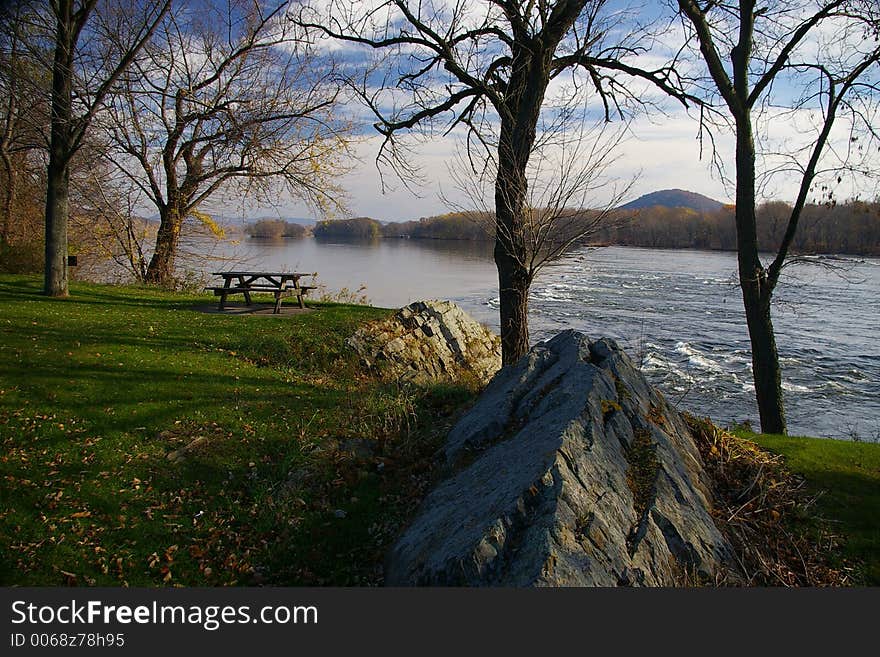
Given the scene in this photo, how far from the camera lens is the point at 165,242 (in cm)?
1889

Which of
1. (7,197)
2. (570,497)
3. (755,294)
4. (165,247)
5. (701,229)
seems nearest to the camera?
(570,497)

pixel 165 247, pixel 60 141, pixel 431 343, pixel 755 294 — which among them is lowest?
pixel 431 343

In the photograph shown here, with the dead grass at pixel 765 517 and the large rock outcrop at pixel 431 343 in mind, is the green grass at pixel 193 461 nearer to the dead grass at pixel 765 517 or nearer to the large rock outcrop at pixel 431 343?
the large rock outcrop at pixel 431 343

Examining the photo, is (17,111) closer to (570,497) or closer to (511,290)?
(511,290)

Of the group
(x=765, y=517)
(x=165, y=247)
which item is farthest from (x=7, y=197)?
(x=765, y=517)

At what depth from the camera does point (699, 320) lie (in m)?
19.1

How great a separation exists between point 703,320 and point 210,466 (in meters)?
17.7

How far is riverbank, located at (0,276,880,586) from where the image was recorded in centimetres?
423

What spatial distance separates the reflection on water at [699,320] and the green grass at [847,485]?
227 centimetres

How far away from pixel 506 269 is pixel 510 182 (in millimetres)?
1325

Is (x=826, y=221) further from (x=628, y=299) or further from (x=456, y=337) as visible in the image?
(x=456, y=337)

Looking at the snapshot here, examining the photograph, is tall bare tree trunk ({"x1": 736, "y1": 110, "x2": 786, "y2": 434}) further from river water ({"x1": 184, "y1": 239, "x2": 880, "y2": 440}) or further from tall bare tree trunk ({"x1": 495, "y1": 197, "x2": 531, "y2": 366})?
tall bare tree trunk ({"x1": 495, "y1": 197, "x2": 531, "y2": 366})

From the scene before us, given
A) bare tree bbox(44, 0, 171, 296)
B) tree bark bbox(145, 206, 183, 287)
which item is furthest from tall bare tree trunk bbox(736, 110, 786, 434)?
tree bark bbox(145, 206, 183, 287)

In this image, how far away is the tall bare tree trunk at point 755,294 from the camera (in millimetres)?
7930
